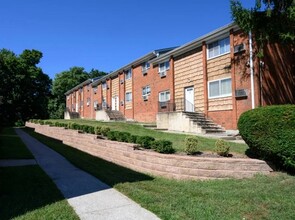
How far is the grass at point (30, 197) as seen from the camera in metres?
5.61

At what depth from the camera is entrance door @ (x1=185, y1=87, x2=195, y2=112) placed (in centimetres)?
2217

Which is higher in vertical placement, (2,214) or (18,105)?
(18,105)

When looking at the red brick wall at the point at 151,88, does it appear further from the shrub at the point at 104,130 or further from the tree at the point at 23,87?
the tree at the point at 23,87

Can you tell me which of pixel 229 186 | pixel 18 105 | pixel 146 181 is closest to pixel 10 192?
pixel 146 181

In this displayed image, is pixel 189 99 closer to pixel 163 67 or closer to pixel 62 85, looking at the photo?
pixel 163 67

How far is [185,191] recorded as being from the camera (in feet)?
23.5

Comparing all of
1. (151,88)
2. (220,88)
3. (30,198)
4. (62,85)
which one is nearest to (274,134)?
(30,198)

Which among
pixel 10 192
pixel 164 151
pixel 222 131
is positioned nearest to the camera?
pixel 10 192

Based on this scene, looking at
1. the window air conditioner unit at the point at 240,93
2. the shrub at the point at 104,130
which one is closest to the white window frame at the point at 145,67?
the window air conditioner unit at the point at 240,93

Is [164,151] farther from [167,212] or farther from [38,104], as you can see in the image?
[38,104]

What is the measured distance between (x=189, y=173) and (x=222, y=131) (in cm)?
1037

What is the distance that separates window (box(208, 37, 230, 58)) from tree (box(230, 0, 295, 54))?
12.4 feet

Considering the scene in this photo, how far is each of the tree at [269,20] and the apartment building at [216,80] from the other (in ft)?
5.80

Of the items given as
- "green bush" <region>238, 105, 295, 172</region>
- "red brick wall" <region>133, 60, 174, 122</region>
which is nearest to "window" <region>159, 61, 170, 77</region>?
"red brick wall" <region>133, 60, 174, 122</region>
